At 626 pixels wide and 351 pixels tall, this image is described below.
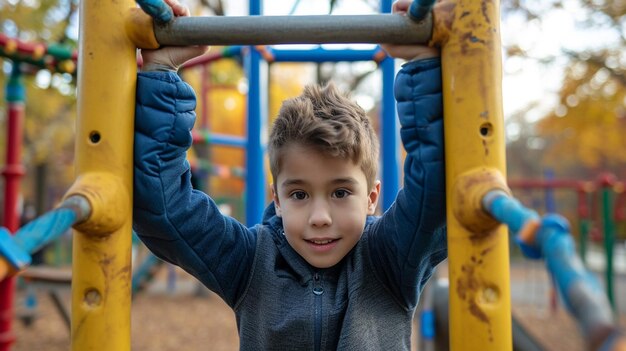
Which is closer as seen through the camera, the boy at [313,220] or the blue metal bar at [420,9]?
the blue metal bar at [420,9]

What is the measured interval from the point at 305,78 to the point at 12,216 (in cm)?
837

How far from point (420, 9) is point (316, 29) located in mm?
189

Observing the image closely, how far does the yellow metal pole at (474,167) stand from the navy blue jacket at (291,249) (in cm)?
6

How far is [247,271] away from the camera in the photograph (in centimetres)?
133

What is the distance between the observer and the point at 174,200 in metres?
1.15

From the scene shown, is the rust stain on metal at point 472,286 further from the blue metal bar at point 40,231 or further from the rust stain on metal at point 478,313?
the blue metal bar at point 40,231

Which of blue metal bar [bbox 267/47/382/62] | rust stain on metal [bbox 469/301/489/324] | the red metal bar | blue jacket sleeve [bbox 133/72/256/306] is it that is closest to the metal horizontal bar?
blue jacket sleeve [bbox 133/72/256/306]

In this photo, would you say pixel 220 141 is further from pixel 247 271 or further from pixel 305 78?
pixel 305 78

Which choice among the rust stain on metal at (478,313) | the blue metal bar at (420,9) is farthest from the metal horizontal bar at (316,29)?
the rust stain on metal at (478,313)

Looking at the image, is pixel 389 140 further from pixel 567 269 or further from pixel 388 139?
pixel 567 269

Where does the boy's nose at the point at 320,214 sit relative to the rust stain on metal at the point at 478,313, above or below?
above

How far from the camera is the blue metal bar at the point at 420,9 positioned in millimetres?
982

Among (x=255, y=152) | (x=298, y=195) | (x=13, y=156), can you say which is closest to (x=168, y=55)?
(x=298, y=195)

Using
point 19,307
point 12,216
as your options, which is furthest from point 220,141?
point 19,307
